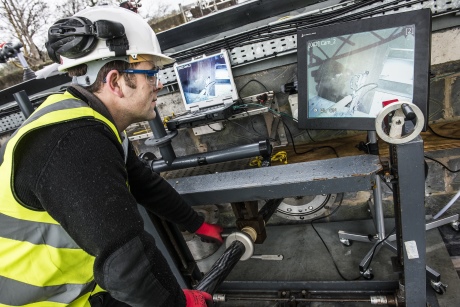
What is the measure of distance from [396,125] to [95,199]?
87 cm

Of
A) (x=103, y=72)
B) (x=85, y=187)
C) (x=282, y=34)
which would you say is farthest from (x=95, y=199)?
(x=282, y=34)

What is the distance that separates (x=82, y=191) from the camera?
23.7 inches

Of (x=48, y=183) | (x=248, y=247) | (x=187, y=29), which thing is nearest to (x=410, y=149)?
(x=248, y=247)

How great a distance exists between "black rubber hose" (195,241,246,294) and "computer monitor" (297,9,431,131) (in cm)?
68

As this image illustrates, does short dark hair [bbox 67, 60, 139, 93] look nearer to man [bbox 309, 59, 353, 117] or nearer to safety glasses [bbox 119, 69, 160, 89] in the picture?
safety glasses [bbox 119, 69, 160, 89]

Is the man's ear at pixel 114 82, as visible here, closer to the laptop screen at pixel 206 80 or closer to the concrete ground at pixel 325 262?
the laptop screen at pixel 206 80

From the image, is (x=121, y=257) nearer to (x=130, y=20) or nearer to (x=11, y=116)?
(x=130, y=20)

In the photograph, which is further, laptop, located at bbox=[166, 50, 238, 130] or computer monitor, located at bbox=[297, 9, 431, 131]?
laptop, located at bbox=[166, 50, 238, 130]

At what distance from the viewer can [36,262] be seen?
76cm

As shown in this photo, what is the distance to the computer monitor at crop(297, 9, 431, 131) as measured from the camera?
982 mm

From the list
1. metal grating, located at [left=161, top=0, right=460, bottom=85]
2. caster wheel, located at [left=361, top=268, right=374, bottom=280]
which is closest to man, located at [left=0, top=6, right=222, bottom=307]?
metal grating, located at [left=161, top=0, right=460, bottom=85]

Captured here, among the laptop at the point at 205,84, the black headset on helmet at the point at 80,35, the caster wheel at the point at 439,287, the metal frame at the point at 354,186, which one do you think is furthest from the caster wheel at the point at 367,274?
the black headset on helmet at the point at 80,35

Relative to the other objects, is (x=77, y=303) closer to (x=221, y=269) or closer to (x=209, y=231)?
(x=221, y=269)

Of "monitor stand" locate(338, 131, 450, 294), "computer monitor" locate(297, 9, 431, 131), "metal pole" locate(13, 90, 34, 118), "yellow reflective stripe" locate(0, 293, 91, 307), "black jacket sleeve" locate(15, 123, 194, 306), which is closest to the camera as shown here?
"black jacket sleeve" locate(15, 123, 194, 306)
